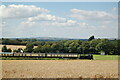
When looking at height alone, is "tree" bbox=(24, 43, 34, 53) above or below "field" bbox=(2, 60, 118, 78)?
above

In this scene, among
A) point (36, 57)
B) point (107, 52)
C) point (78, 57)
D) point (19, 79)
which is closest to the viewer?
point (19, 79)

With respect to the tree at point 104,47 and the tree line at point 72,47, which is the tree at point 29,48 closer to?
the tree line at point 72,47

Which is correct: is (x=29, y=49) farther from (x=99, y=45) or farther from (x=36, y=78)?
(x=36, y=78)

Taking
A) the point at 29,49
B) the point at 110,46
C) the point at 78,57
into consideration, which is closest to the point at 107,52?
the point at 110,46

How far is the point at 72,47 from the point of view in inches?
2021

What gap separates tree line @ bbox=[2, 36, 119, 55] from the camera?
47841 millimetres

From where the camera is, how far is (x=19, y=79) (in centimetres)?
1432

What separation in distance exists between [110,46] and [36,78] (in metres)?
43.4

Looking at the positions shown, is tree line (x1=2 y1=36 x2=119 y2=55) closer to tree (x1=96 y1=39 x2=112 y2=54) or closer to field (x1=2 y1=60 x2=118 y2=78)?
tree (x1=96 y1=39 x2=112 y2=54)

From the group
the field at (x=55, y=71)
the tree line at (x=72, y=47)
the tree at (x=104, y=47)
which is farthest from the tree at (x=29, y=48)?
the field at (x=55, y=71)

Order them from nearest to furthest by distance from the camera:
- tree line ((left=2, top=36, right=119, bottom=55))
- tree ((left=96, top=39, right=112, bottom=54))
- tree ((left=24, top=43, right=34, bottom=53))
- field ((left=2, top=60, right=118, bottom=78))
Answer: field ((left=2, top=60, right=118, bottom=78)) < tree ((left=24, top=43, right=34, bottom=53)) < tree line ((left=2, top=36, right=119, bottom=55)) < tree ((left=96, top=39, right=112, bottom=54))

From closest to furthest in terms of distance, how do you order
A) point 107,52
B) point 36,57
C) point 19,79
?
point 19,79 < point 36,57 < point 107,52

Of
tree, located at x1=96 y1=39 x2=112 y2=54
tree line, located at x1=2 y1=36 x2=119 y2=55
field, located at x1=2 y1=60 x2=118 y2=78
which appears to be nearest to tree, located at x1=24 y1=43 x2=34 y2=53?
tree line, located at x1=2 y1=36 x2=119 y2=55

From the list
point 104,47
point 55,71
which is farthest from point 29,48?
point 55,71
